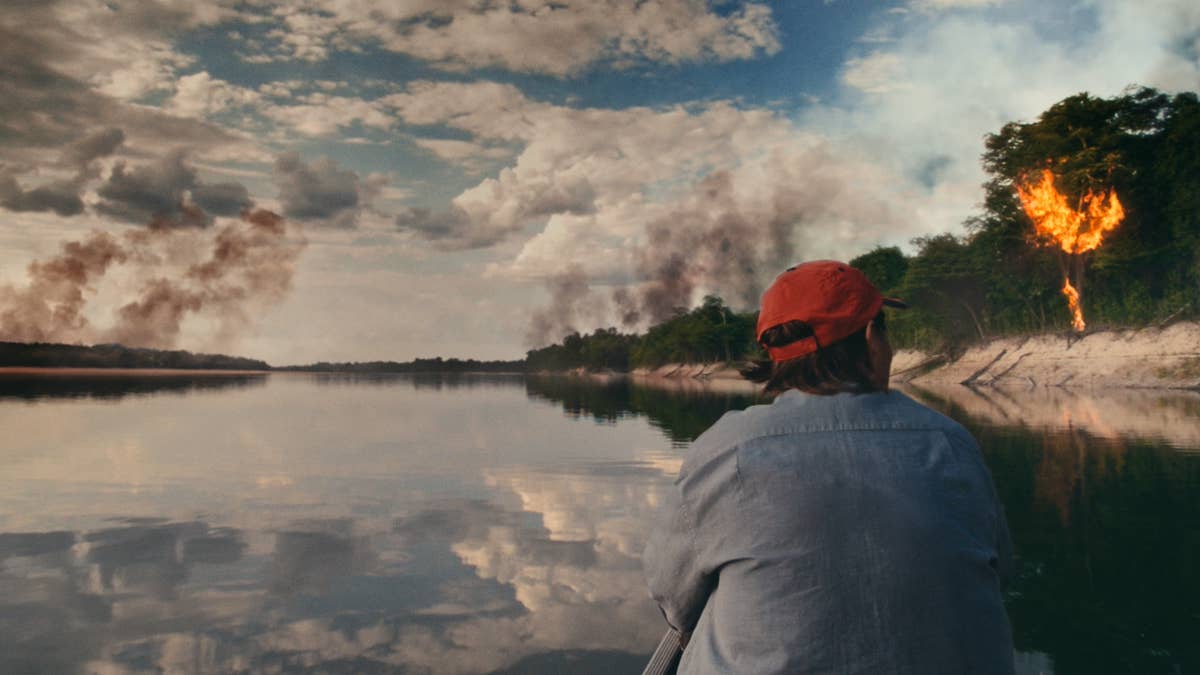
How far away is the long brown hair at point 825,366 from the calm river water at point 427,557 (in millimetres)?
3696

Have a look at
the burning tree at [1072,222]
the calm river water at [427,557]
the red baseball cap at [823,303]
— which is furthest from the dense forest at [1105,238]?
the red baseball cap at [823,303]

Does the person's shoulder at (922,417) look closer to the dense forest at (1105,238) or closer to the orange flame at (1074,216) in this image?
the dense forest at (1105,238)

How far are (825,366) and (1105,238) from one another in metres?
62.1

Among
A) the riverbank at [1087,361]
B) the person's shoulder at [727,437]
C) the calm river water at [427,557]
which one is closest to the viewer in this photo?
the person's shoulder at [727,437]

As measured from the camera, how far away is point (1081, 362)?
2105 inches

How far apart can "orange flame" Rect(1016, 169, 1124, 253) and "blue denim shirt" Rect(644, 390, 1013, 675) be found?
6029cm

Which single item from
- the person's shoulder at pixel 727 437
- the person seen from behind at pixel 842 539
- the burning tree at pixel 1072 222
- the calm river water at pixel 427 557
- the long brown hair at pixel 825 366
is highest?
the burning tree at pixel 1072 222

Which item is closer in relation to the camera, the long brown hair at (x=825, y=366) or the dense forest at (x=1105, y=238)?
the long brown hair at (x=825, y=366)

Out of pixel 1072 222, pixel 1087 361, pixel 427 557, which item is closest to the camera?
pixel 427 557

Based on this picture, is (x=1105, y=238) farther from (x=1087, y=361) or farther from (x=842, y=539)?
(x=842, y=539)

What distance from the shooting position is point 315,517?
1050 cm

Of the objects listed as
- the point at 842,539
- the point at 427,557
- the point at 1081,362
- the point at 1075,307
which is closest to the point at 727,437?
the point at 842,539

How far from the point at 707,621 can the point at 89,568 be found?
323 inches

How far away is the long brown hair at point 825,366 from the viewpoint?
222cm
